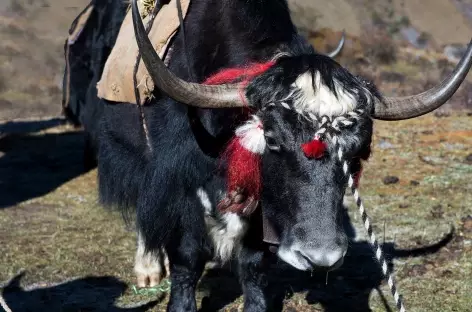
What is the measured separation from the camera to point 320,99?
8.52ft

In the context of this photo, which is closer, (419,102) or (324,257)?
(324,257)

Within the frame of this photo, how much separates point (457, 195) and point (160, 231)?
2915mm

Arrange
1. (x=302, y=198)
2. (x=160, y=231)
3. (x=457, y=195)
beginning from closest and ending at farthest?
(x=302, y=198) → (x=160, y=231) → (x=457, y=195)

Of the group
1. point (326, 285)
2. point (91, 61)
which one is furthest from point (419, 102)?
point (91, 61)

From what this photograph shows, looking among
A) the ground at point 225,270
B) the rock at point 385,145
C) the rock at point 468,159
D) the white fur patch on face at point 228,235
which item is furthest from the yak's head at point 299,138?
the rock at point 385,145

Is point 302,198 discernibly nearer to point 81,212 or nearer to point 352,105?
point 352,105

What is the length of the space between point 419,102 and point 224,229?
36.8 inches

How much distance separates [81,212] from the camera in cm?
559

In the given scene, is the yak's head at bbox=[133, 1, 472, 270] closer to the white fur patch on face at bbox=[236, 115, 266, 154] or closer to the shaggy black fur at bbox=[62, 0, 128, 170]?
the white fur patch on face at bbox=[236, 115, 266, 154]

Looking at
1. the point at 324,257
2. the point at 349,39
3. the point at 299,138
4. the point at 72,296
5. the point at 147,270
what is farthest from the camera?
the point at 349,39

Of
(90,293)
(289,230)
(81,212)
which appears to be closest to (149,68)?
(289,230)

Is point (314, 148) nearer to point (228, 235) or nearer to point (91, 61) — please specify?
point (228, 235)

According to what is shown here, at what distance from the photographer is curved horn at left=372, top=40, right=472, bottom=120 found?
2.84 m

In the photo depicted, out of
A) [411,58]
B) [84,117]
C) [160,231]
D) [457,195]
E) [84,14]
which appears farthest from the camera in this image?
[411,58]
